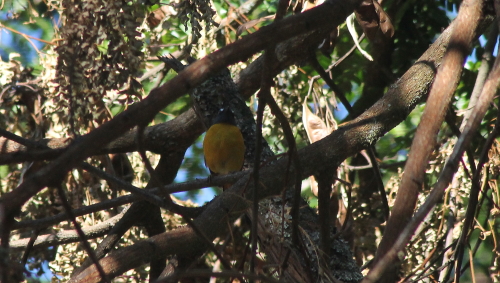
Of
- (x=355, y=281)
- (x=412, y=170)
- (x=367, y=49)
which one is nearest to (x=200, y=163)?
(x=367, y=49)

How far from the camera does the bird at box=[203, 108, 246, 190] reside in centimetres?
381

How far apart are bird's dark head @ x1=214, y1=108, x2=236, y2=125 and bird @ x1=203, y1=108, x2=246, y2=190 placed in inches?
3.2

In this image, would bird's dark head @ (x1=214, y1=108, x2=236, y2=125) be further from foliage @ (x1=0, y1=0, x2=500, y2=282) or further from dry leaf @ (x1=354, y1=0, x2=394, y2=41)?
dry leaf @ (x1=354, y1=0, x2=394, y2=41)

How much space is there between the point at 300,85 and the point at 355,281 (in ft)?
6.36

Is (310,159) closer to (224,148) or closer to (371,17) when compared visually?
(371,17)

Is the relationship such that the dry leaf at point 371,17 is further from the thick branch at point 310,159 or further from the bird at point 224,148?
the bird at point 224,148

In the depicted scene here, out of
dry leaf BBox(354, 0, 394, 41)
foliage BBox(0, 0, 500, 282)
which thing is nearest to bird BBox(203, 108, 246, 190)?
foliage BBox(0, 0, 500, 282)

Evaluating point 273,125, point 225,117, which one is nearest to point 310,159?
point 225,117

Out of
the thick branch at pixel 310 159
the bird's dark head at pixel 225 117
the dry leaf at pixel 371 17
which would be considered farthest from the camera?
the bird's dark head at pixel 225 117

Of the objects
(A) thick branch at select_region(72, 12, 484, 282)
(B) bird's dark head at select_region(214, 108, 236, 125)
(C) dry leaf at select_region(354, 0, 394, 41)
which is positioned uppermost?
(B) bird's dark head at select_region(214, 108, 236, 125)

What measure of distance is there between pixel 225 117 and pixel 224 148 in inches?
27.3

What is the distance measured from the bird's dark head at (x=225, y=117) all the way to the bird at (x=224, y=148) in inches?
3.2

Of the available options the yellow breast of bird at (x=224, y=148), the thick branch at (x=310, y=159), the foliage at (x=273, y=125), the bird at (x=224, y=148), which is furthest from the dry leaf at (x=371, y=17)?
the yellow breast of bird at (x=224, y=148)

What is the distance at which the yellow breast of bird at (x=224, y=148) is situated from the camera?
12.7 ft
